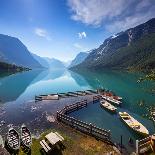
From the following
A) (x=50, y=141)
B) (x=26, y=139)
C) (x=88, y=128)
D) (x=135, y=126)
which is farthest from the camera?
(x=135, y=126)

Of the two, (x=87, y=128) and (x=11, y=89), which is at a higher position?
(x=87, y=128)

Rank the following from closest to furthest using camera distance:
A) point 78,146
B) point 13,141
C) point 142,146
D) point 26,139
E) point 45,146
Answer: point 142,146 < point 45,146 < point 13,141 < point 26,139 < point 78,146

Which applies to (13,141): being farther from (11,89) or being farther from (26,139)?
(11,89)

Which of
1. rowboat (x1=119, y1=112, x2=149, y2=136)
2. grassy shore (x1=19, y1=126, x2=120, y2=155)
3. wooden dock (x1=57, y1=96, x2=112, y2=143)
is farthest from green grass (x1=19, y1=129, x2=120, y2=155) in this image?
rowboat (x1=119, y1=112, x2=149, y2=136)

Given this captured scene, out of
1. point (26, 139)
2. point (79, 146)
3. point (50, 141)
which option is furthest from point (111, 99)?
point (50, 141)

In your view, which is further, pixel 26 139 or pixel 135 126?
pixel 135 126

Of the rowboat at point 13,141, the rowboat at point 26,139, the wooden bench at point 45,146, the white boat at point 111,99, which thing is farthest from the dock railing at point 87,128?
the white boat at point 111,99

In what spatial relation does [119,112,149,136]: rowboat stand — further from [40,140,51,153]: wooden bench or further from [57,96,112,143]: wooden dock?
[40,140,51,153]: wooden bench

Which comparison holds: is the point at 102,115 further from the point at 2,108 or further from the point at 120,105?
the point at 2,108

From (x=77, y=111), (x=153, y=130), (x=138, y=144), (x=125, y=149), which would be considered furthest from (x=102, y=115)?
(x=138, y=144)
